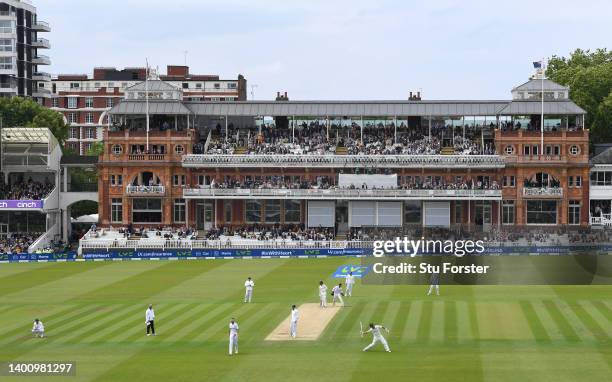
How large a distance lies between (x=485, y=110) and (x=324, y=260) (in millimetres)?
23888

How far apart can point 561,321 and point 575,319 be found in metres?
0.85

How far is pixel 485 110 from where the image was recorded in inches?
3684

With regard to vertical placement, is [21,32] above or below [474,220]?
above

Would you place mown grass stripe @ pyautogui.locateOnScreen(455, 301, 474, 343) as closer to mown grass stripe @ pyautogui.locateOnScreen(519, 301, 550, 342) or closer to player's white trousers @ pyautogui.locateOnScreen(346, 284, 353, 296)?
mown grass stripe @ pyautogui.locateOnScreen(519, 301, 550, 342)

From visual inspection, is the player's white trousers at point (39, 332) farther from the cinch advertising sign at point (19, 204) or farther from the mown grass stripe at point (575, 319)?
the cinch advertising sign at point (19, 204)

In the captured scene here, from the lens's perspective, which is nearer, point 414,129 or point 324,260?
point 324,260

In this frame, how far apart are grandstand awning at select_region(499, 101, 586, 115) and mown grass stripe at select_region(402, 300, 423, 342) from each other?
42.6 meters

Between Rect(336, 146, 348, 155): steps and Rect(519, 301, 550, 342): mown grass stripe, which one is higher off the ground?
Rect(336, 146, 348, 155): steps

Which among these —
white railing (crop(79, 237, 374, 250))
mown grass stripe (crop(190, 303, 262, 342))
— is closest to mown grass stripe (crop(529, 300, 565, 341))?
mown grass stripe (crop(190, 303, 262, 342))

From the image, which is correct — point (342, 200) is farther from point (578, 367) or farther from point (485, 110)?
point (578, 367)

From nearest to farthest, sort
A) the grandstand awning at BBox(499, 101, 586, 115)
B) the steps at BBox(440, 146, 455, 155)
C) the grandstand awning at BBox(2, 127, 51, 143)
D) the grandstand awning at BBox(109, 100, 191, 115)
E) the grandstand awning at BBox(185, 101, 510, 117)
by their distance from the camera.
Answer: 1. the grandstand awning at BBox(499, 101, 586, 115)
2. the steps at BBox(440, 146, 455, 155)
3. the grandstand awning at BBox(2, 127, 51, 143)
4. the grandstand awning at BBox(185, 101, 510, 117)
5. the grandstand awning at BBox(109, 100, 191, 115)

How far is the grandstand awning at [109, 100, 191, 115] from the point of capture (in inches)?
3703

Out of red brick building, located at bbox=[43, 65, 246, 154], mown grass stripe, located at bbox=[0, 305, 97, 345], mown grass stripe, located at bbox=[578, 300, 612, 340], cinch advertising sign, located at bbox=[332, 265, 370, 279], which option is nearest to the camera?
mown grass stripe, located at bbox=[578, 300, 612, 340]

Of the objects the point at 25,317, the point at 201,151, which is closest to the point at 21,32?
the point at 201,151
